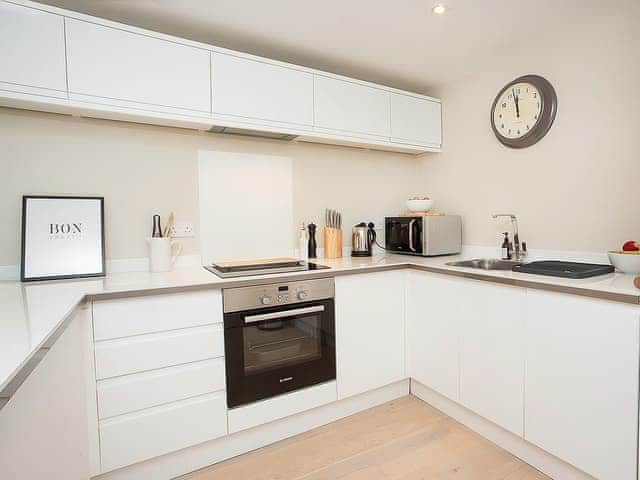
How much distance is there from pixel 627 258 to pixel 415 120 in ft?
5.27

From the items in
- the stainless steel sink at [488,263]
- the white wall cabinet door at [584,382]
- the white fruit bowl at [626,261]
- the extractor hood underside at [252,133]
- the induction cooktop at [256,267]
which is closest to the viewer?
the white wall cabinet door at [584,382]

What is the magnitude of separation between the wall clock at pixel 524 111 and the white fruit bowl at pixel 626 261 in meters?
0.84

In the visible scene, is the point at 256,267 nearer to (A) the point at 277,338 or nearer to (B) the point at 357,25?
(A) the point at 277,338

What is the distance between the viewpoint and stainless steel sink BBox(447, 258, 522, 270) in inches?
86.8

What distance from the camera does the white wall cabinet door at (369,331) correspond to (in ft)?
6.70

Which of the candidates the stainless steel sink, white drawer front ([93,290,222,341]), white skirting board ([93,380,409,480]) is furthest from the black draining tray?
white drawer front ([93,290,222,341])

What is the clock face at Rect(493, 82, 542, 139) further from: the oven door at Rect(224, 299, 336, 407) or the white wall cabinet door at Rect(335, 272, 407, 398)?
the oven door at Rect(224, 299, 336, 407)

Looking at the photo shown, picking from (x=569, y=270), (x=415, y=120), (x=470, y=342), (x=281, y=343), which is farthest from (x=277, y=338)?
(x=415, y=120)

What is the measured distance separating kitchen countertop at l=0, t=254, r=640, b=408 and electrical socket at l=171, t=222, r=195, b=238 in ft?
0.75

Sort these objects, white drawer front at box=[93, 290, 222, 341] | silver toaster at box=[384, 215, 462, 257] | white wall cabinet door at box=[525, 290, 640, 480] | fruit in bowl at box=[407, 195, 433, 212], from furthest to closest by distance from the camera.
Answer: fruit in bowl at box=[407, 195, 433, 212]
silver toaster at box=[384, 215, 462, 257]
white drawer front at box=[93, 290, 222, 341]
white wall cabinet door at box=[525, 290, 640, 480]

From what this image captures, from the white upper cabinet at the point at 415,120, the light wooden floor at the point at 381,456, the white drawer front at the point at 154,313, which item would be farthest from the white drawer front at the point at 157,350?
the white upper cabinet at the point at 415,120

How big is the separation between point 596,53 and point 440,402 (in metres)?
2.18

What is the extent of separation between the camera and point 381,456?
1.75 m

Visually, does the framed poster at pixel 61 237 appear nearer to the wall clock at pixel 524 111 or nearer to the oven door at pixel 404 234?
the oven door at pixel 404 234
